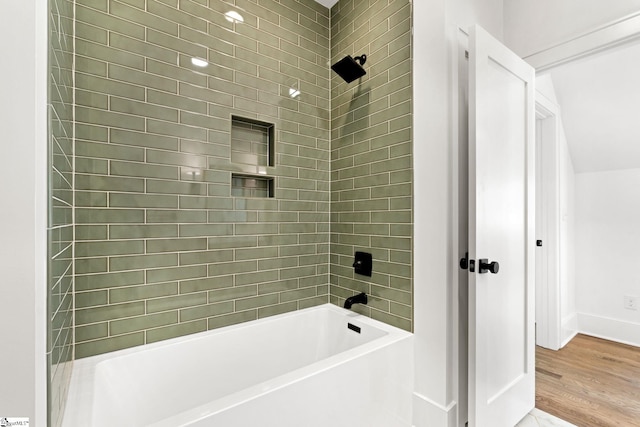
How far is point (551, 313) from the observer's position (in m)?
2.83

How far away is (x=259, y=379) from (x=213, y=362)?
12.5 inches

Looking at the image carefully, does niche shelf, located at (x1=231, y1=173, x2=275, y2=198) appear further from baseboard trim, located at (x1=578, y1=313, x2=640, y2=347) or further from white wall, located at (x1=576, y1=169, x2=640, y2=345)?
baseboard trim, located at (x1=578, y1=313, x2=640, y2=347)

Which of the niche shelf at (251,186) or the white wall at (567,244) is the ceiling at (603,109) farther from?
the niche shelf at (251,186)

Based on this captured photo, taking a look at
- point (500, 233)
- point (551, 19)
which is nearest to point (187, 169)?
point (500, 233)

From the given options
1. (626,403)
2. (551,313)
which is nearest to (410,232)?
(626,403)

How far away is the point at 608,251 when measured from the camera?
3.05 m

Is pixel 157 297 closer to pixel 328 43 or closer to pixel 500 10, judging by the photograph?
pixel 328 43

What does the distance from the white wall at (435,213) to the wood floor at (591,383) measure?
3.33 feet

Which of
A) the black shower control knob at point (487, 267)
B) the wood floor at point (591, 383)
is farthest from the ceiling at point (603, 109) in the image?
the black shower control knob at point (487, 267)

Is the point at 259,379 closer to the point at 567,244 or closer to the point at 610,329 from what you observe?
the point at 567,244

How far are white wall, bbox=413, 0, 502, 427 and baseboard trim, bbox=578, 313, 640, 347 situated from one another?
2641 mm

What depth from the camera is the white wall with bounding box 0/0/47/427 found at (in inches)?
24.0

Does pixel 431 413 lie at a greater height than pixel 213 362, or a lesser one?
lesser

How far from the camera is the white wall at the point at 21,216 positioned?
609 millimetres
